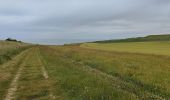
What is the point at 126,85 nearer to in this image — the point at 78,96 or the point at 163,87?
the point at 163,87

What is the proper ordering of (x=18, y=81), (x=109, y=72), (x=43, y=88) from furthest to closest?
(x=109, y=72) < (x=18, y=81) < (x=43, y=88)

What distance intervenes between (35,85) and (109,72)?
7.12 meters

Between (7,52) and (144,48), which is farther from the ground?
(7,52)

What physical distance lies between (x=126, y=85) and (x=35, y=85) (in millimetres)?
4957

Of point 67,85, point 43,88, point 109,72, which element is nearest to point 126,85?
point 67,85

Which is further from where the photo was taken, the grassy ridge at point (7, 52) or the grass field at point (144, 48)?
the grass field at point (144, 48)

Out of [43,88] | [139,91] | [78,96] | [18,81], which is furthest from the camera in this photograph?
[18,81]

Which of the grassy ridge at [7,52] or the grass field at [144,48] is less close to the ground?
the grassy ridge at [7,52]

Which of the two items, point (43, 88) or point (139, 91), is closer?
point (139, 91)

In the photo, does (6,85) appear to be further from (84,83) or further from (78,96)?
(78,96)

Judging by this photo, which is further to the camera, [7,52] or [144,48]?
[144,48]

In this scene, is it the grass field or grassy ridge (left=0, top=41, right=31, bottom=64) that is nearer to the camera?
grassy ridge (left=0, top=41, right=31, bottom=64)

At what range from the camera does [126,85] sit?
15289 millimetres

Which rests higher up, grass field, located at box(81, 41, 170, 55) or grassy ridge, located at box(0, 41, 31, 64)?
grassy ridge, located at box(0, 41, 31, 64)
